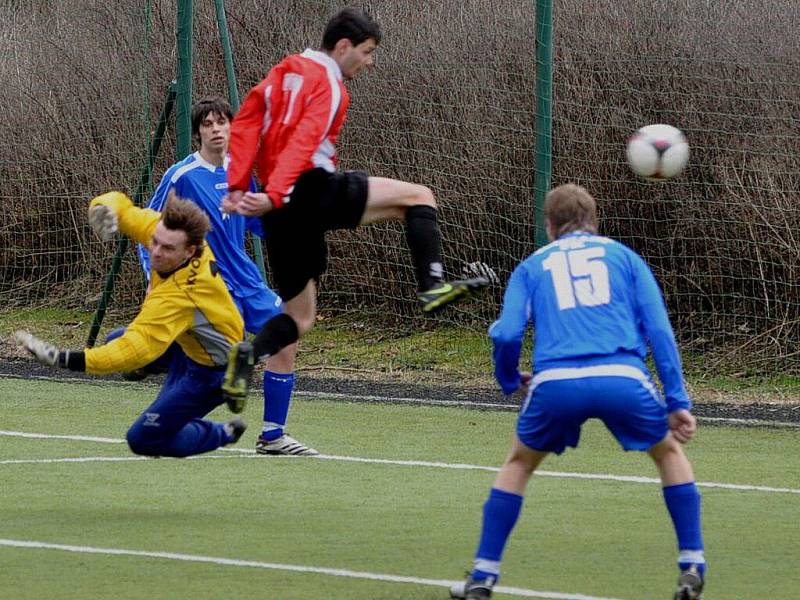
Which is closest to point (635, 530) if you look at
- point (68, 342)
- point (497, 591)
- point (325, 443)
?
point (497, 591)

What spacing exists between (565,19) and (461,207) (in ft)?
6.46

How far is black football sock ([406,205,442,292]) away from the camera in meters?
7.84

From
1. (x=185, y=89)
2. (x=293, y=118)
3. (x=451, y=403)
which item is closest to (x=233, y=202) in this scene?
(x=293, y=118)

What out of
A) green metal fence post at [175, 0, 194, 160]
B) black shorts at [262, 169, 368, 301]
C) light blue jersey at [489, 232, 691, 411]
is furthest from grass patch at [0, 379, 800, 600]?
green metal fence post at [175, 0, 194, 160]

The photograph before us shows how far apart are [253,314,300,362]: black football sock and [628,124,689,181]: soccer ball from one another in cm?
205

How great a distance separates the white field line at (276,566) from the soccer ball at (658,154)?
128 inches

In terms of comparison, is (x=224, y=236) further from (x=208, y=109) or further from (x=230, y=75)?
(x=230, y=75)

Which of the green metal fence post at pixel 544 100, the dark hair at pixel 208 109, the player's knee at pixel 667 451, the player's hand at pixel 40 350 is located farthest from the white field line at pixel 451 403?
the player's knee at pixel 667 451

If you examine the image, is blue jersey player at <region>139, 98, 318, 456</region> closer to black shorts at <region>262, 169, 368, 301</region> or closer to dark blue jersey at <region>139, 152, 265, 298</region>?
dark blue jersey at <region>139, 152, 265, 298</region>

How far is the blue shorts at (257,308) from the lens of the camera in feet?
33.5

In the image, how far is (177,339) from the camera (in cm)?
795

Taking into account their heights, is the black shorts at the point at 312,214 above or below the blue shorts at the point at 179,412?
above

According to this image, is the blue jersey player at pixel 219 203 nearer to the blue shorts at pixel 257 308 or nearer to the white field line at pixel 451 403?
the blue shorts at pixel 257 308

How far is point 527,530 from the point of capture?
7.41 metres
